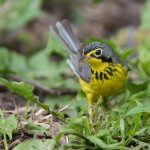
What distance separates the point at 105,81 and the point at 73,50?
96 cm

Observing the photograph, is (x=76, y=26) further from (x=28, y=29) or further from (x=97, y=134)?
(x=97, y=134)

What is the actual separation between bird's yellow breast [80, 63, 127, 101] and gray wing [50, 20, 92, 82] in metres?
0.14

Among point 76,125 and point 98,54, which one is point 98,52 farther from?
point 76,125

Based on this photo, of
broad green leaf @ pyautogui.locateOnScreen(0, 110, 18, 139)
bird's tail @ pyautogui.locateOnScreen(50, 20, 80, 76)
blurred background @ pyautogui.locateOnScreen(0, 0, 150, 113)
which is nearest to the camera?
broad green leaf @ pyautogui.locateOnScreen(0, 110, 18, 139)

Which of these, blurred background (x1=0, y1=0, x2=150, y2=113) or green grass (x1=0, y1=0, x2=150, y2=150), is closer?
green grass (x1=0, y1=0, x2=150, y2=150)

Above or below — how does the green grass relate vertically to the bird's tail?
below

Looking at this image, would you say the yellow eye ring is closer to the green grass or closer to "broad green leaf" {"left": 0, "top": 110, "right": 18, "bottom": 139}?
the green grass

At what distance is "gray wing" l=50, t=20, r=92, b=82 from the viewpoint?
5964 mm

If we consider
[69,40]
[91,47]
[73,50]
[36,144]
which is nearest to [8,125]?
[36,144]

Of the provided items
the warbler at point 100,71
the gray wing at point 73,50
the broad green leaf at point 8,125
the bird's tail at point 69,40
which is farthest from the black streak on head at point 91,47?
the broad green leaf at point 8,125

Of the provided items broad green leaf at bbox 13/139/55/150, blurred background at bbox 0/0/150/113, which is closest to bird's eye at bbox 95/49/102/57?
blurred background at bbox 0/0/150/113

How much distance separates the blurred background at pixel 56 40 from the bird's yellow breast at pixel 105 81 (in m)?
0.20

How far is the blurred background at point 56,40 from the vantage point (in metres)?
6.54

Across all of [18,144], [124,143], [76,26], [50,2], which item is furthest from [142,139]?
[50,2]
